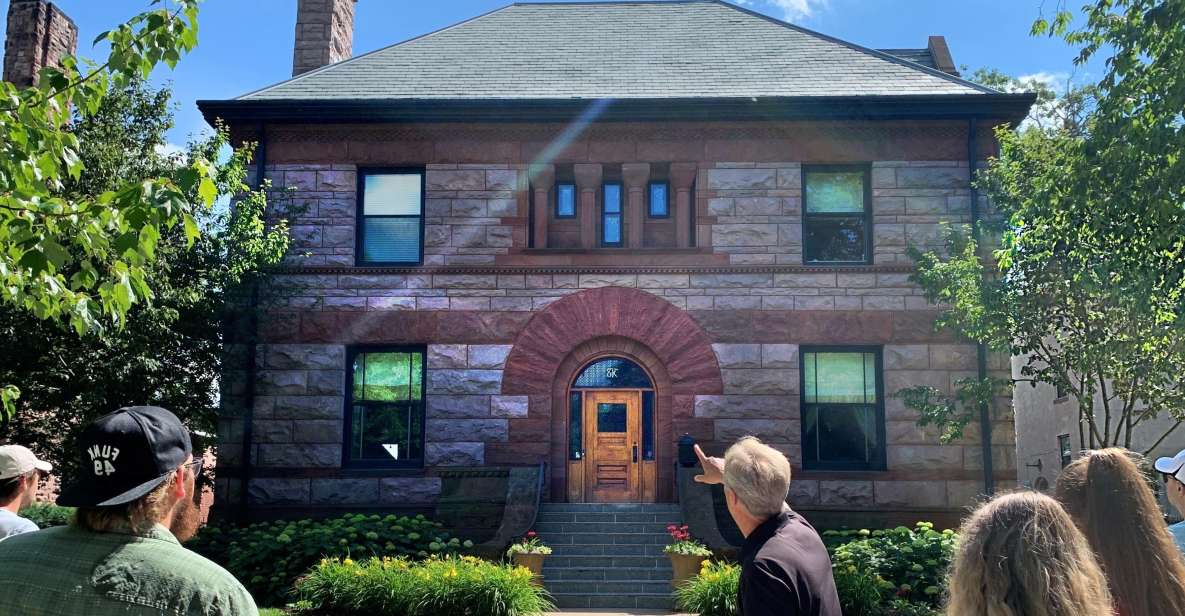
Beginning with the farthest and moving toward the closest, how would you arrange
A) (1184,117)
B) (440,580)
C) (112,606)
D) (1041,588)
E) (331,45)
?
(331,45), (440,580), (1184,117), (112,606), (1041,588)

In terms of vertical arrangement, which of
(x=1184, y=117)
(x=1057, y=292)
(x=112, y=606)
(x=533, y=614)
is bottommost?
(x=533, y=614)

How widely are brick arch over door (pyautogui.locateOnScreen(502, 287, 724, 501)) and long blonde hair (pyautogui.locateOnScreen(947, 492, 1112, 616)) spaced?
15183 millimetres

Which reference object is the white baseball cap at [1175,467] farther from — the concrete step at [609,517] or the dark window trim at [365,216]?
the dark window trim at [365,216]

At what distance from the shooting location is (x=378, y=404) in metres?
18.3

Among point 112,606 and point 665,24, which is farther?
point 665,24

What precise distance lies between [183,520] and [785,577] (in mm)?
2213

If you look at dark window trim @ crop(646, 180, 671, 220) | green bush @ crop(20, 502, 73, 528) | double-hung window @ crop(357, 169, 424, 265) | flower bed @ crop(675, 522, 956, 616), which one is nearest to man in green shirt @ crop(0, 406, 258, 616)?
flower bed @ crop(675, 522, 956, 616)

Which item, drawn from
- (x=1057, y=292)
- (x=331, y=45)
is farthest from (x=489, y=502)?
(x=331, y=45)

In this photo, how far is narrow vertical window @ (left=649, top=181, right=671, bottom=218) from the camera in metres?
18.9

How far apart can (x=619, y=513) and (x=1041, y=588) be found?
48.2 ft

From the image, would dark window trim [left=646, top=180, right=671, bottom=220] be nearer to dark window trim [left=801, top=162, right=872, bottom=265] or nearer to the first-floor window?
dark window trim [left=801, top=162, right=872, bottom=265]

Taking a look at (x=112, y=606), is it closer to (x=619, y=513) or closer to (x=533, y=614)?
(x=533, y=614)

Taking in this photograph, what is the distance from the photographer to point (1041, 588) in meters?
2.55

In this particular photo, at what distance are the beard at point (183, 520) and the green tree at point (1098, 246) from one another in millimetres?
9677
